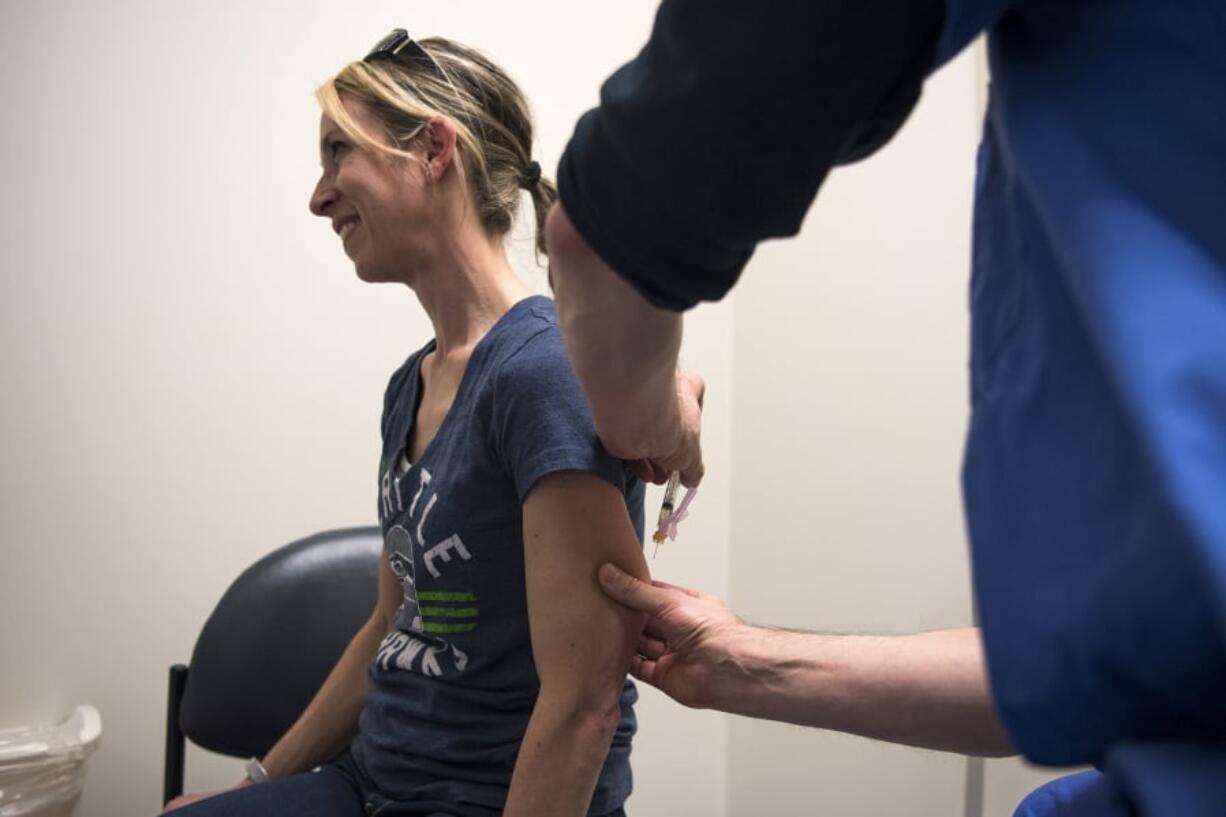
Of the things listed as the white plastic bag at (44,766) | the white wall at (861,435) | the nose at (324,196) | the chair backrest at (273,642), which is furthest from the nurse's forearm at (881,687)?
the white plastic bag at (44,766)

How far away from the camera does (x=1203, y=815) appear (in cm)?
25

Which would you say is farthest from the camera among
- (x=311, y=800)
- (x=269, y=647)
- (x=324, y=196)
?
(x=269, y=647)

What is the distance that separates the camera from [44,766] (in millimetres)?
1797

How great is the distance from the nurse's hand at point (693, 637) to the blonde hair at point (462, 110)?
1.44 feet

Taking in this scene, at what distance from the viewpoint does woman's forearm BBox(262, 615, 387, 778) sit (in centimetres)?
133

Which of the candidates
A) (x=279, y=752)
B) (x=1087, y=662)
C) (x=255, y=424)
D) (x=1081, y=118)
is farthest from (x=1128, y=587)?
(x=255, y=424)

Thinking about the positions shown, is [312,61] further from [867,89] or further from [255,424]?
[867,89]

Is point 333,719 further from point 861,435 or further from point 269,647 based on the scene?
point 861,435

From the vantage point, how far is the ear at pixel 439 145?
116 centimetres

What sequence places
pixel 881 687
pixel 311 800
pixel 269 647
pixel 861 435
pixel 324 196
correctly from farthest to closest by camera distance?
pixel 861 435 < pixel 269 647 < pixel 324 196 < pixel 311 800 < pixel 881 687

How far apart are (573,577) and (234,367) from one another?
1359mm

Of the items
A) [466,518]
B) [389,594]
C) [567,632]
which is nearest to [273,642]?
[389,594]

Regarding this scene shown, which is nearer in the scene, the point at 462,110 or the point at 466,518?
the point at 466,518

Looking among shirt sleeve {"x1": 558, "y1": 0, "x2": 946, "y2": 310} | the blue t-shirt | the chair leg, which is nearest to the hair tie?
the blue t-shirt
